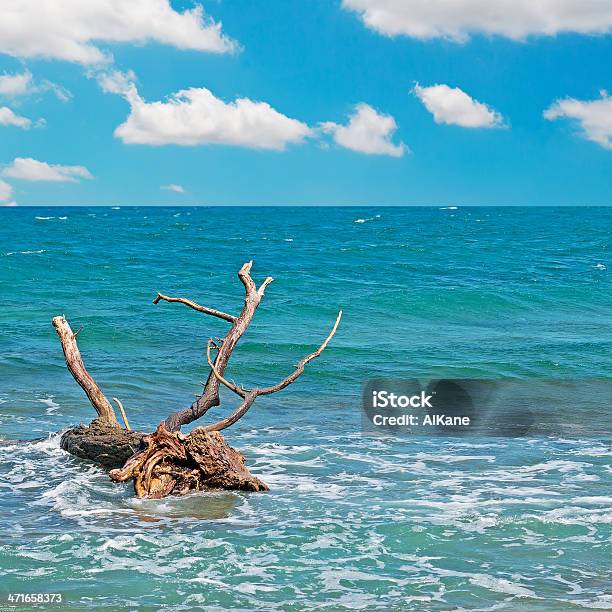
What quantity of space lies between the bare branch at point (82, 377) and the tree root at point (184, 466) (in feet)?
6.54

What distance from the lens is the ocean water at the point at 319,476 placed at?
923cm

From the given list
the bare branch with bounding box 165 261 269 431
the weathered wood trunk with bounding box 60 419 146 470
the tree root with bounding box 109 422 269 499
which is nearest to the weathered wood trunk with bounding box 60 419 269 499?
the tree root with bounding box 109 422 269 499

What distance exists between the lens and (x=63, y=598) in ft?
28.6

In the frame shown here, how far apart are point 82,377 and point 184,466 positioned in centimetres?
303

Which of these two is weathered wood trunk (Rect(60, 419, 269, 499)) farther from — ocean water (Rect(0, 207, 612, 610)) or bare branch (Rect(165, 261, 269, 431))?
bare branch (Rect(165, 261, 269, 431))

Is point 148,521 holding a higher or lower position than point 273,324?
lower

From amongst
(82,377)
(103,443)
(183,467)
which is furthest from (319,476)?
(82,377)

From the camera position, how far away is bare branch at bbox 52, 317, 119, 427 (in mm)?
14047

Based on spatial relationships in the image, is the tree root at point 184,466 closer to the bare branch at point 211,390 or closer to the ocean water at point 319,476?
the ocean water at point 319,476

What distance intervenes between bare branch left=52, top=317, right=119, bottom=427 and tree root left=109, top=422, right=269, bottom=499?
1994mm

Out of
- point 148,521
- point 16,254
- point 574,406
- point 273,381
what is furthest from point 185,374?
point 16,254

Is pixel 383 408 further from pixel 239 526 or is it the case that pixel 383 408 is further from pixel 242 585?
pixel 242 585

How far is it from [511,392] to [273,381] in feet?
17.9

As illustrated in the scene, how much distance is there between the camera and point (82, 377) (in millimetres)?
14227
